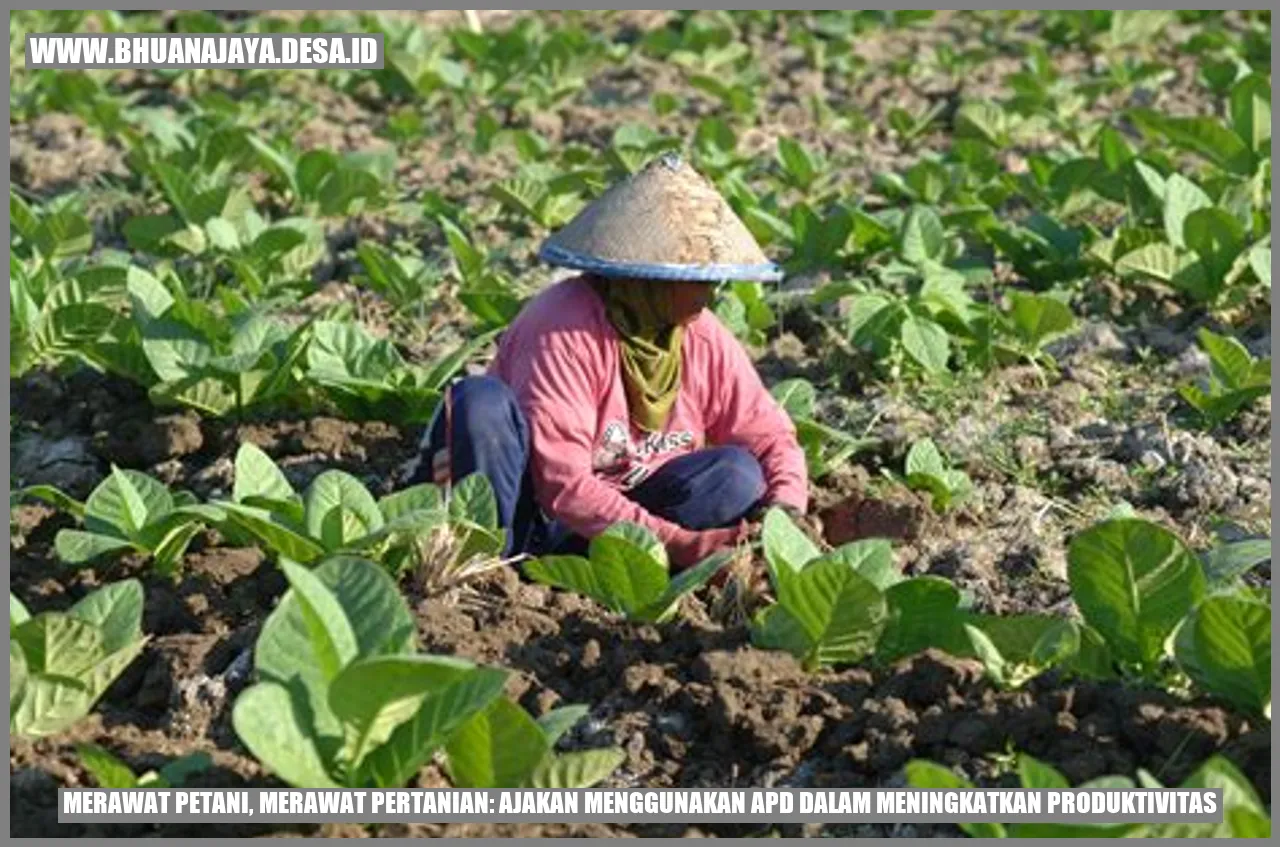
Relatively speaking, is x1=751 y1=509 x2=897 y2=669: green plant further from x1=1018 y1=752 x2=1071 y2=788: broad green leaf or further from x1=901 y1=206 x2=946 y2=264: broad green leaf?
x1=901 y1=206 x2=946 y2=264: broad green leaf

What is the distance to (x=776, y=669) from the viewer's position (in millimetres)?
4125

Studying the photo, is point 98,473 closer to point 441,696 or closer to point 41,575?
point 41,575

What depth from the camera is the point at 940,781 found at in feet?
11.8

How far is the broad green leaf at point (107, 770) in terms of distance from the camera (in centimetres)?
365

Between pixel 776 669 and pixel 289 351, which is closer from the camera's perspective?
pixel 776 669

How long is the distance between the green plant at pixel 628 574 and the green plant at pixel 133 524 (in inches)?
23.8

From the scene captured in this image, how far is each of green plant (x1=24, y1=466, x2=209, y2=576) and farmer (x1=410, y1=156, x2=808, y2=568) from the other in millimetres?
491

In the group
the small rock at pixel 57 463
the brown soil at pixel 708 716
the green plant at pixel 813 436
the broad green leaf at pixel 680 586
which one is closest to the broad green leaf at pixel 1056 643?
the brown soil at pixel 708 716
